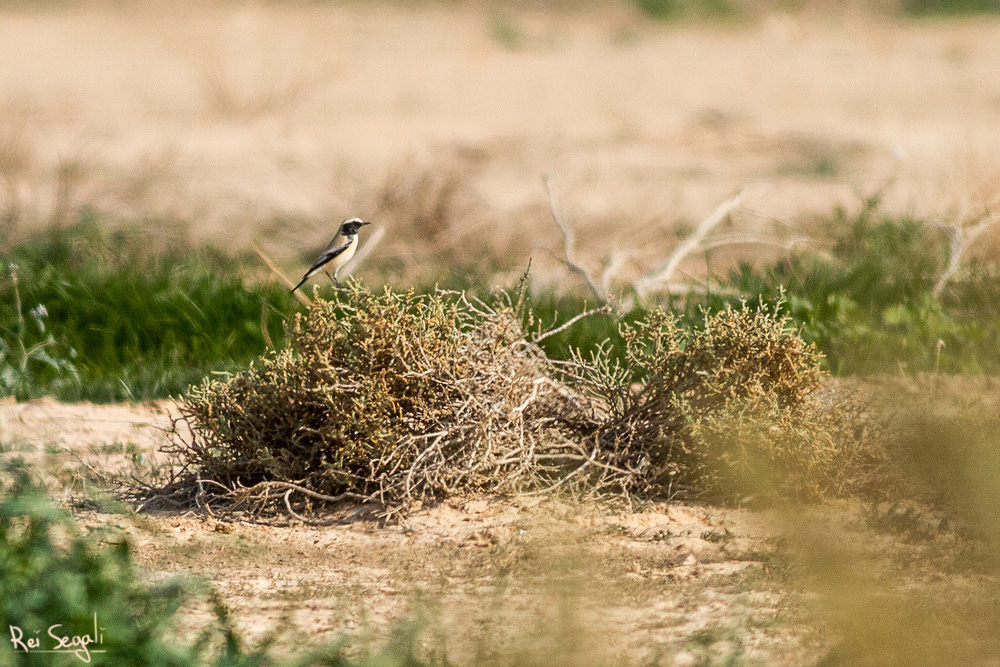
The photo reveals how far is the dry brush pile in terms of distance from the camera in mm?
3619

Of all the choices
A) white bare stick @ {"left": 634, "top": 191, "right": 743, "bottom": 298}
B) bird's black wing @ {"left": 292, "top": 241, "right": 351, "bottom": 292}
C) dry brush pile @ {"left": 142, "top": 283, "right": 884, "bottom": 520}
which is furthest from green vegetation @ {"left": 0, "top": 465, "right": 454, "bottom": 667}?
white bare stick @ {"left": 634, "top": 191, "right": 743, "bottom": 298}

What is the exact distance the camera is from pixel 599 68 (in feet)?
53.9

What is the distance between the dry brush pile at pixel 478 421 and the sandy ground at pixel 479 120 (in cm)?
328

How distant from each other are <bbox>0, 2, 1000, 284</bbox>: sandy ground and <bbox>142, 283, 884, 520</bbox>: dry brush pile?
3.28 meters

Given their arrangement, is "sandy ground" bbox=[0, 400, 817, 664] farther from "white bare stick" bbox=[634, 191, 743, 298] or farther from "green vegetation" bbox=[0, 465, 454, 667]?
"white bare stick" bbox=[634, 191, 743, 298]

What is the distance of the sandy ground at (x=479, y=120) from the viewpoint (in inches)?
341

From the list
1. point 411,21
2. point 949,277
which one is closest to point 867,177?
point 949,277

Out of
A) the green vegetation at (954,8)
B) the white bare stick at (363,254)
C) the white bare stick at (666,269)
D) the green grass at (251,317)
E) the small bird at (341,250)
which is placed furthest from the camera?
the green vegetation at (954,8)

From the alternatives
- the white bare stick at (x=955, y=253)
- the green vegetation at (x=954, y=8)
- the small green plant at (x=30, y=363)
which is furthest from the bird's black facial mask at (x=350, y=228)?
the green vegetation at (x=954, y=8)

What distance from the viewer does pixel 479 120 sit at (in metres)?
13.1

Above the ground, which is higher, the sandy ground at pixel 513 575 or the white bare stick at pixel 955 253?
the white bare stick at pixel 955 253

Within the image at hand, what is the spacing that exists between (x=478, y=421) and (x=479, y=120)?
9.80m

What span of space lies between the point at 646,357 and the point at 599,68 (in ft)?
42.8

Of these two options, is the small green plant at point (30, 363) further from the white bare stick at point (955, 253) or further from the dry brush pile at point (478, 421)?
the white bare stick at point (955, 253)
